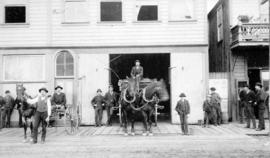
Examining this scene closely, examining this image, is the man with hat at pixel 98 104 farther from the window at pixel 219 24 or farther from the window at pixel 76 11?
the window at pixel 219 24

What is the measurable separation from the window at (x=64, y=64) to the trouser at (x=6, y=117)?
10.3 feet

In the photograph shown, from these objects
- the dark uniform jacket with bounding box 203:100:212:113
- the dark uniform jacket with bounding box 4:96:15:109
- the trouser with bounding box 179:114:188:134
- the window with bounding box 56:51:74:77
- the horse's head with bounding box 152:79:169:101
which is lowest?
the trouser with bounding box 179:114:188:134

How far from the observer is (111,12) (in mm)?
20234

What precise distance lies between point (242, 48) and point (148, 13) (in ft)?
17.9

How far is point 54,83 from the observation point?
20016 millimetres

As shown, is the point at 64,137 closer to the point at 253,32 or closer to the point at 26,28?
the point at 26,28

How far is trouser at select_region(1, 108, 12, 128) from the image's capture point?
1892 centimetres

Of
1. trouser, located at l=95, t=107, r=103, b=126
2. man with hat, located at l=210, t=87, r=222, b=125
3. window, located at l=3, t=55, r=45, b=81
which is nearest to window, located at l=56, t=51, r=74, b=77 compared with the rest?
window, located at l=3, t=55, r=45, b=81

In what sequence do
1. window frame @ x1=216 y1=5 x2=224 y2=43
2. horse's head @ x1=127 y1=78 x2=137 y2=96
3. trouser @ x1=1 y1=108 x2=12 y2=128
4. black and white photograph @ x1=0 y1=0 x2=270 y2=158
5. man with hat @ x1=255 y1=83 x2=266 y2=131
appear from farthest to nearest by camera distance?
window frame @ x1=216 y1=5 x2=224 y2=43
black and white photograph @ x1=0 y1=0 x2=270 y2=158
trouser @ x1=1 y1=108 x2=12 y2=128
man with hat @ x1=255 y1=83 x2=266 y2=131
horse's head @ x1=127 y1=78 x2=137 y2=96

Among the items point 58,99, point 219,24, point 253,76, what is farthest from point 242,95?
point 58,99

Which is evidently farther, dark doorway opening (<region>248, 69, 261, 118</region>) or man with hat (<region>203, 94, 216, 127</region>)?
dark doorway opening (<region>248, 69, 261, 118</region>)

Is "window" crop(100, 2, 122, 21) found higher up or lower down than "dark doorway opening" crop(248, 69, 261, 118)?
higher up

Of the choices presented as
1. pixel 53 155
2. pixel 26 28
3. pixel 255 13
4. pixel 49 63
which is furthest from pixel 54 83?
pixel 255 13

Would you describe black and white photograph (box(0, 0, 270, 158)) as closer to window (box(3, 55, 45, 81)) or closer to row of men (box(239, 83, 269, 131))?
window (box(3, 55, 45, 81))
